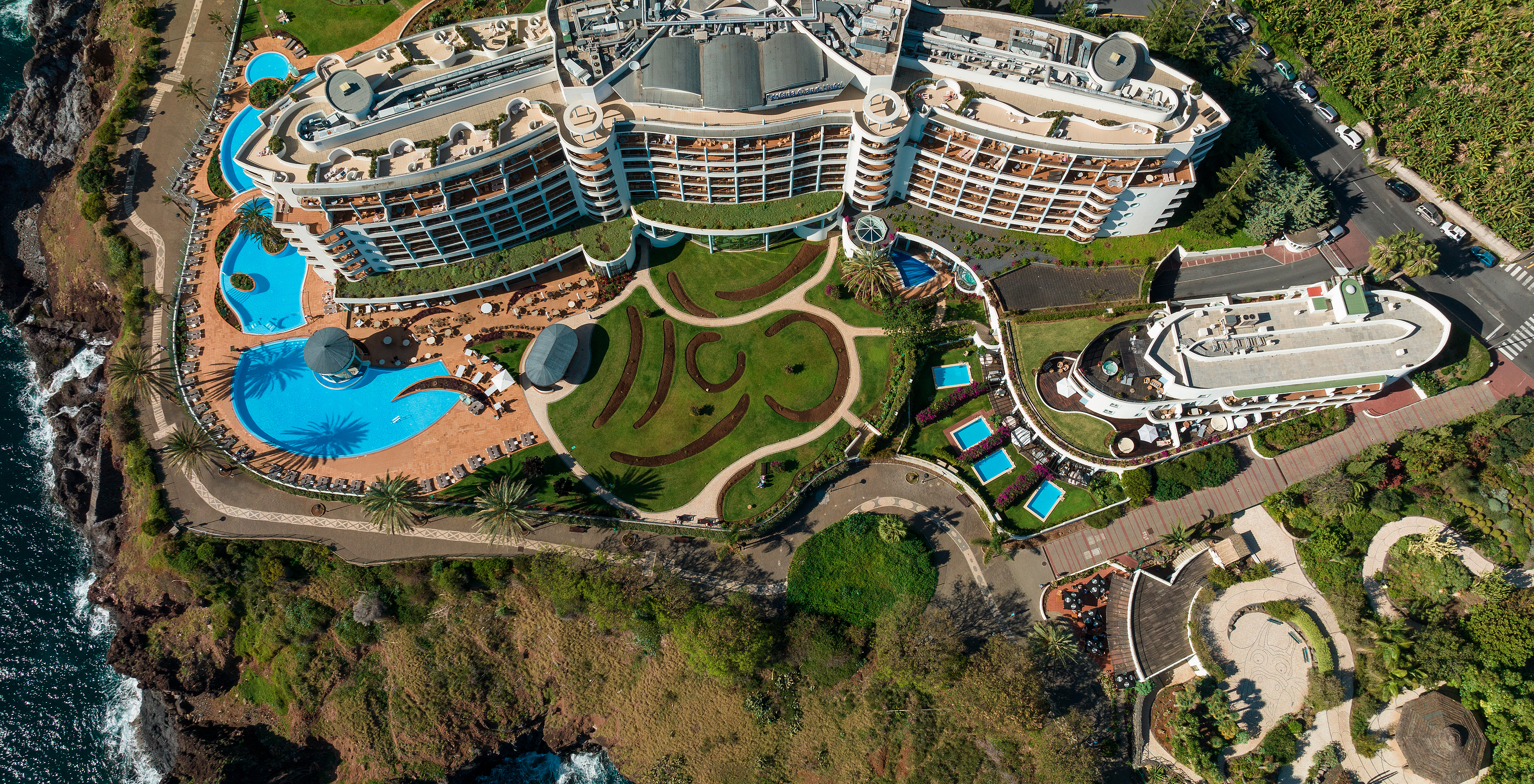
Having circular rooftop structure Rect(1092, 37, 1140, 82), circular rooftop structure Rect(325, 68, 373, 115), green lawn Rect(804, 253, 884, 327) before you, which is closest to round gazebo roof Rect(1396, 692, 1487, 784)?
green lawn Rect(804, 253, 884, 327)

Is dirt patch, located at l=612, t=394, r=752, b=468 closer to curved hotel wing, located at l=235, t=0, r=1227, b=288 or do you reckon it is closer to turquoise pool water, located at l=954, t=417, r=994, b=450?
turquoise pool water, located at l=954, t=417, r=994, b=450

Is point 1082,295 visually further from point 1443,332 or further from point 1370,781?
point 1370,781

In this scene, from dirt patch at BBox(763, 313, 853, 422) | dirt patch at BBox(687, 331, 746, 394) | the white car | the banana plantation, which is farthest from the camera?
the white car

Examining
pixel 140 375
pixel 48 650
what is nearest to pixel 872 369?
pixel 140 375

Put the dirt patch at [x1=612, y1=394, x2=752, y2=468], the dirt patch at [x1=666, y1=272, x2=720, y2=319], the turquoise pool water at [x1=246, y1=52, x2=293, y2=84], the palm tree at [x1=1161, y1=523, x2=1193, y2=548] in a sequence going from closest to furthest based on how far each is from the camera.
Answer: the palm tree at [x1=1161, y1=523, x2=1193, y2=548]
the dirt patch at [x1=612, y1=394, x2=752, y2=468]
the dirt patch at [x1=666, y1=272, x2=720, y2=319]
the turquoise pool water at [x1=246, y1=52, x2=293, y2=84]

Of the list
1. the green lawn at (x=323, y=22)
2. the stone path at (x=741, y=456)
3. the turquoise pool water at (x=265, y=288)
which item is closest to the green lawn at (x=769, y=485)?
the stone path at (x=741, y=456)

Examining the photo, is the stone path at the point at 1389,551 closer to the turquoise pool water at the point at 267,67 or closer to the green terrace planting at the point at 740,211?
the green terrace planting at the point at 740,211

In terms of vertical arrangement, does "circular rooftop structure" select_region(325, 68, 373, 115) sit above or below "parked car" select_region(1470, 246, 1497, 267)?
above

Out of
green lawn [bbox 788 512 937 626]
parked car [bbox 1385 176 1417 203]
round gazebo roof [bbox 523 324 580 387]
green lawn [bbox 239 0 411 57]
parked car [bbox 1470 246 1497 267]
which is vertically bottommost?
green lawn [bbox 788 512 937 626]

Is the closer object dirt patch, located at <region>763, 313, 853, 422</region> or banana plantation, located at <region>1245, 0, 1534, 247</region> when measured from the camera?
banana plantation, located at <region>1245, 0, 1534, 247</region>

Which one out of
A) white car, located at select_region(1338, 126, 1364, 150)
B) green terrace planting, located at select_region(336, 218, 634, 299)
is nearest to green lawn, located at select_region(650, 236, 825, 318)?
green terrace planting, located at select_region(336, 218, 634, 299)
